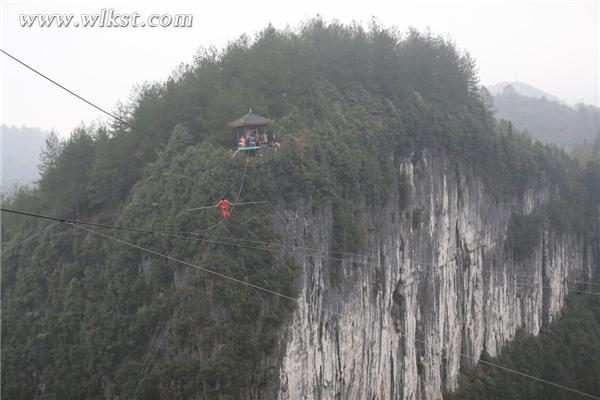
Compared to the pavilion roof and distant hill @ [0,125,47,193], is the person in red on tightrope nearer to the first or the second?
the pavilion roof

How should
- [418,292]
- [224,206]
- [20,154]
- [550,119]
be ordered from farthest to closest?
[20,154] → [550,119] → [418,292] → [224,206]

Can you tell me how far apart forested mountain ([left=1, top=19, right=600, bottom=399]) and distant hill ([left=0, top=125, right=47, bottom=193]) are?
58.2 metres

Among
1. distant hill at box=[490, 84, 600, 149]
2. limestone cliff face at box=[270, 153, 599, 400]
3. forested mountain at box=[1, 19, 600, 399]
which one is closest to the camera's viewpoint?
forested mountain at box=[1, 19, 600, 399]

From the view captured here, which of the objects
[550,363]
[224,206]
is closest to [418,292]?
[550,363]

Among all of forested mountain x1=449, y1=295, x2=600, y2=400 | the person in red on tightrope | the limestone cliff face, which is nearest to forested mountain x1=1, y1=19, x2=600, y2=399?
the limestone cliff face

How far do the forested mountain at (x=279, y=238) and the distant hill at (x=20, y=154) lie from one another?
58.2 meters

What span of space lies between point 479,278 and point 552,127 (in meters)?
72.0

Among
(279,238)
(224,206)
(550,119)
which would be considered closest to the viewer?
(224,206)

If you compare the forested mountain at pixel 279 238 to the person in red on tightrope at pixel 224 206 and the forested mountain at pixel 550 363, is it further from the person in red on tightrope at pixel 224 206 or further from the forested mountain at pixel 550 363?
the forested mountain at pixel 550 363

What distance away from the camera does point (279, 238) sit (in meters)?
16.6

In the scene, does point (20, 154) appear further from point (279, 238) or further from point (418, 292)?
point (279, 238)

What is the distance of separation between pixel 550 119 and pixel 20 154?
101913 millimetres

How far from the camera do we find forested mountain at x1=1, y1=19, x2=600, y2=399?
603 inches

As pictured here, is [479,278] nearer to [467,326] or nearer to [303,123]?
[467,326]
